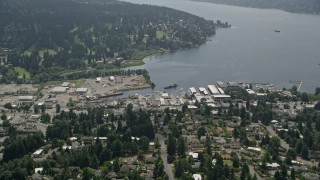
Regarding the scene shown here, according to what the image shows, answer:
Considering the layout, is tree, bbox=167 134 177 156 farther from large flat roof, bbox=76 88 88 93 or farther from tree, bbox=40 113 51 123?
large flat roof, bbox=76 88 88 93

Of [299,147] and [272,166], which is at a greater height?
[299,147]

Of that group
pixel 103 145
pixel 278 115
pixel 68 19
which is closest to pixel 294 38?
pixel 68 19

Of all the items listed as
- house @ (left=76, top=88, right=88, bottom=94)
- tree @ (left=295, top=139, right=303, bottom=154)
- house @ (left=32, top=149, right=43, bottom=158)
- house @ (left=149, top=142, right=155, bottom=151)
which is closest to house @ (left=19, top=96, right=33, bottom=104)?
house @ (left=76, top=88, right=88, bottom=94)

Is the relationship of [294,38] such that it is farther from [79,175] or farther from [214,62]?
[79,175]

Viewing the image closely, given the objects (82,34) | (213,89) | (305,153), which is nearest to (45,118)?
(213,89)

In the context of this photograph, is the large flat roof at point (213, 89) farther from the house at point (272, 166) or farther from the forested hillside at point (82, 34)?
the house at point (272, 166)

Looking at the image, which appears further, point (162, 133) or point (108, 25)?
point (108, 25)

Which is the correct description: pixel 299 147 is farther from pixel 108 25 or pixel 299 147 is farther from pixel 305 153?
pixel 108 25
